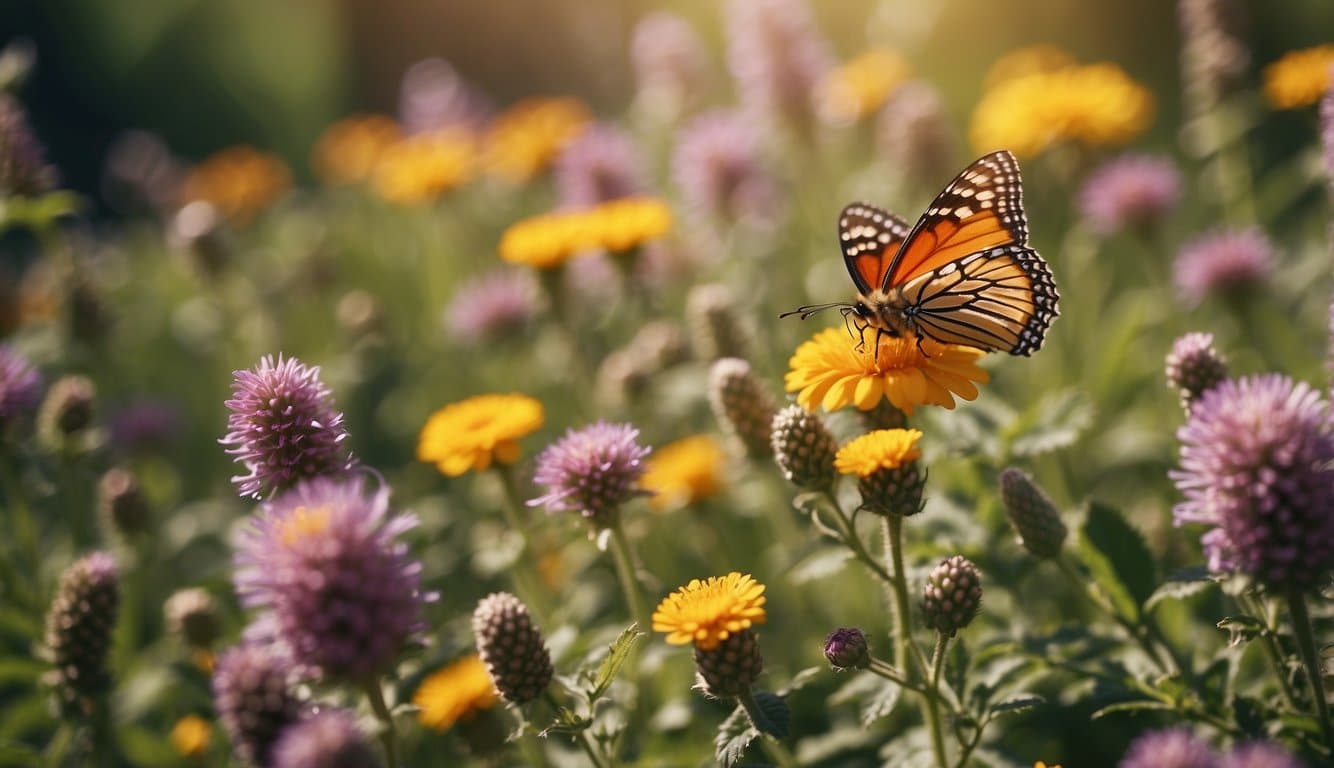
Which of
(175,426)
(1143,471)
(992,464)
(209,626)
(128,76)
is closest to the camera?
(992,464)

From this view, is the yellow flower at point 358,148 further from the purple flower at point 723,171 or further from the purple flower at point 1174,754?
the purple flower at point 1174,754

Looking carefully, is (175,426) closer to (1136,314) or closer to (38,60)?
(1136,314)

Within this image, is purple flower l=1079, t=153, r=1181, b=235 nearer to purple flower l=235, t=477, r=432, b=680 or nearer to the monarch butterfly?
the monarch butterfly

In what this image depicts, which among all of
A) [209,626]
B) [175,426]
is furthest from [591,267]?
[209,626]

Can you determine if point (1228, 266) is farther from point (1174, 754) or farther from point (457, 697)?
point (457, 697)

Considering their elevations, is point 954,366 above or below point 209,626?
below

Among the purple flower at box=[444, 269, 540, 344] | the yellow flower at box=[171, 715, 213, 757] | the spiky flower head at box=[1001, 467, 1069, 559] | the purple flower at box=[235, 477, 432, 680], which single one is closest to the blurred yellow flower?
the purple flower at box=[444, 269, 540, 344]

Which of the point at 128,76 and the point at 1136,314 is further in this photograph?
the point at 128,76
